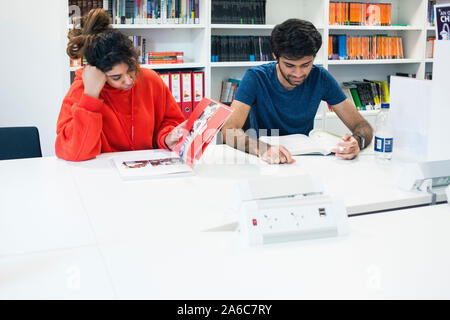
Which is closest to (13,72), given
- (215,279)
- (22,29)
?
(22,29)

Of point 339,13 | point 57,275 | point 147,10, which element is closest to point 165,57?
point 147,10

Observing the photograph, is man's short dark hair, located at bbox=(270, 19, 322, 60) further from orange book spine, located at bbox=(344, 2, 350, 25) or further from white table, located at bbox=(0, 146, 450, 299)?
orange book spine, located at bbox=(344, 2, 350, 25)

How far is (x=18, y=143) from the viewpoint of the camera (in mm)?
2223

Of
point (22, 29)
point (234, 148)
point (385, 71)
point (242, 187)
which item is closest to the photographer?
point (242, 187)

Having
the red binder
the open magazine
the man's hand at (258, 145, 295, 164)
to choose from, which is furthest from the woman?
the red binder

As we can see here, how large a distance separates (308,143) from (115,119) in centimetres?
81

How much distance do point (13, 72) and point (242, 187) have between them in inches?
106

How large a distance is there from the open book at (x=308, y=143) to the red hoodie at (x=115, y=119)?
0.46 meters

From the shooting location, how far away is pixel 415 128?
6.48 feet

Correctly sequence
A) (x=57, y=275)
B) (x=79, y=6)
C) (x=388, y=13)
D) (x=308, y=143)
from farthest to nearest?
(x=388, y=13)
(x=79, y=6)
(x=308, y=143)
(x=57, y=275)

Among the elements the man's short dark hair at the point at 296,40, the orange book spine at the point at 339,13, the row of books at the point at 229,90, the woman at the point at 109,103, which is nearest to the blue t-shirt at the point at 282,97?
the man's short dark hair at the point at 296,40

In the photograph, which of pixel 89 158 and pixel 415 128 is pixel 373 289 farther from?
pixel 89 158

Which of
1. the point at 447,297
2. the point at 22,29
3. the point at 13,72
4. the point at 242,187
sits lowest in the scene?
the point at 447,297

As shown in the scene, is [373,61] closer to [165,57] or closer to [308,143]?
[165,57]
